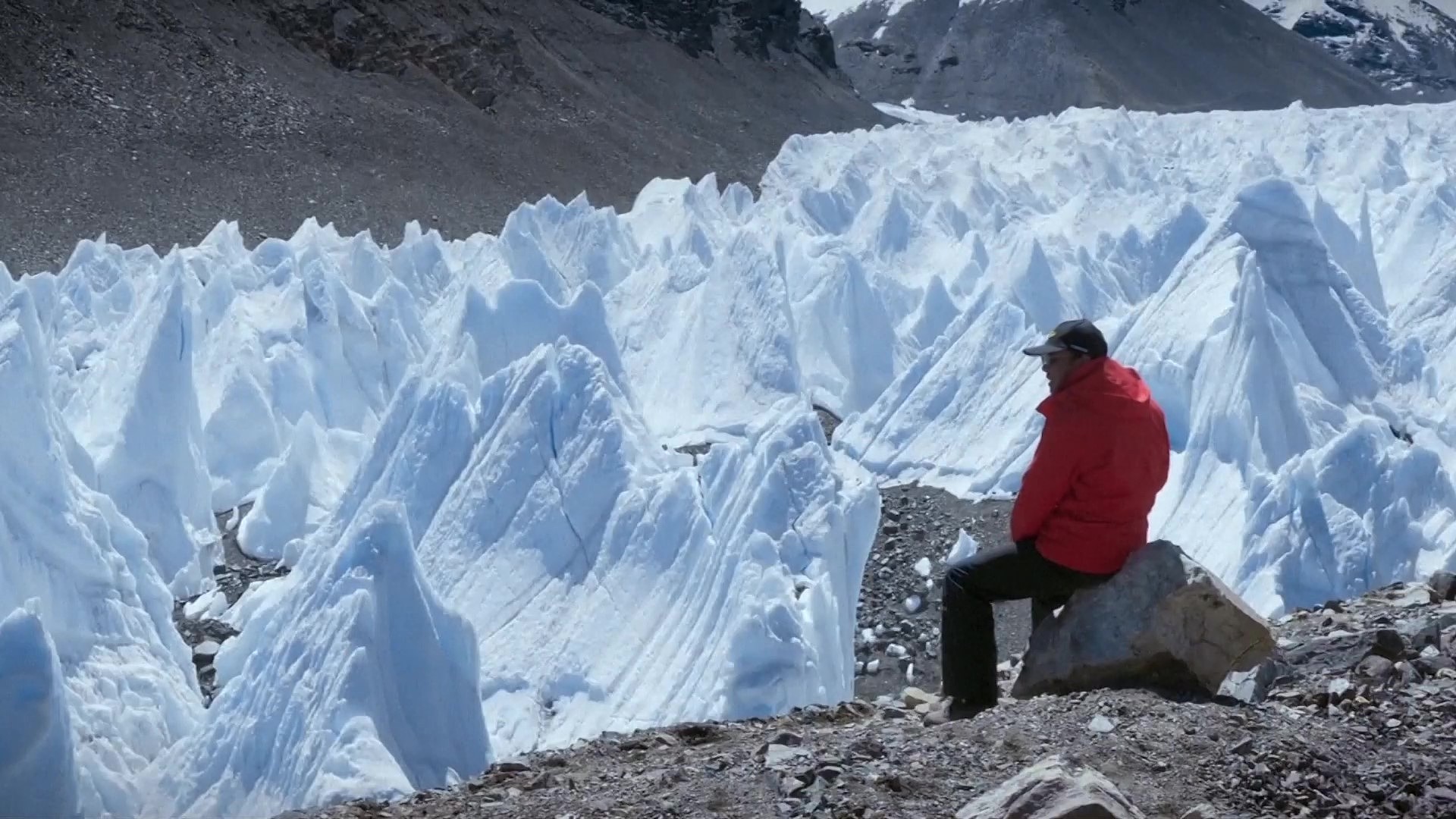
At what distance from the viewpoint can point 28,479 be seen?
28.2ft

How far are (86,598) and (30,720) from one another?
7.45 feet

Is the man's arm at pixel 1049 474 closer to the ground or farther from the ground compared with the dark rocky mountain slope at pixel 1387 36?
closer to the ground

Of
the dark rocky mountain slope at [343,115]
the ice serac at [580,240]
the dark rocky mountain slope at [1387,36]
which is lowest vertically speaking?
the dark rocky mountain slope at [343,115]

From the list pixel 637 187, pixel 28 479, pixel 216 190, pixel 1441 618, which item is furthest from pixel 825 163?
pixel 1441 618

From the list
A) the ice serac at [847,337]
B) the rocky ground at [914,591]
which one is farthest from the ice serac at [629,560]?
the ice serac at [847,337]

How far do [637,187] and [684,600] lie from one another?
120 feet

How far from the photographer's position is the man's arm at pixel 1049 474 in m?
4.21

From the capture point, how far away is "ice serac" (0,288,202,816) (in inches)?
305

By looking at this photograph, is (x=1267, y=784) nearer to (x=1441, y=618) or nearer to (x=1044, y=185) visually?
(x=1441, y=618)

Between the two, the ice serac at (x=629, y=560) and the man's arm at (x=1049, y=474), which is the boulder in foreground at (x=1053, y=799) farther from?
the ice serac at (x=629, y=560)

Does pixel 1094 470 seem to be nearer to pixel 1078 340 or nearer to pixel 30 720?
pixel 1078 340

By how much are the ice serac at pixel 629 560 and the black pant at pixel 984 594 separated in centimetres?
368

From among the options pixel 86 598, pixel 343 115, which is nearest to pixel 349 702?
pixel 86 598

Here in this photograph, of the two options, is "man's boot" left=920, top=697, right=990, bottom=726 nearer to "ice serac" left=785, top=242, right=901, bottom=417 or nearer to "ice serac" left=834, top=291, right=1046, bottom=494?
"ice serac" left=834, top=291, right=1046, bottom=494
